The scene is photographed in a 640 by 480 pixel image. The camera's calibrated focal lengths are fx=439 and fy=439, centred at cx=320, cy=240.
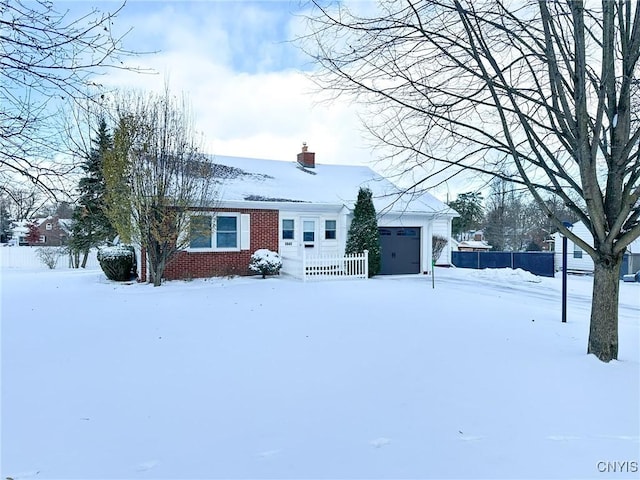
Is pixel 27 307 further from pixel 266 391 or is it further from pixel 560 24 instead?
pixel 560 24

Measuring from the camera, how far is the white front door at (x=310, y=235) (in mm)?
16922

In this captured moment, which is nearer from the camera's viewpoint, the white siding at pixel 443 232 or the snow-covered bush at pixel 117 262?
the snow-covered bush at pixel 117 262

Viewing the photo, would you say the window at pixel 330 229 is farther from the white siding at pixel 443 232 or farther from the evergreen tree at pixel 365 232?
the white siding at pixel 443 232

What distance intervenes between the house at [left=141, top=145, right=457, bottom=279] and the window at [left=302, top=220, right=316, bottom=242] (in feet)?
0.13

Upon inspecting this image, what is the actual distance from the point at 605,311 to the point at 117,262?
46.6ft

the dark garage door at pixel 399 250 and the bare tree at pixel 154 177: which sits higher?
the bare tree at pixel 154 177

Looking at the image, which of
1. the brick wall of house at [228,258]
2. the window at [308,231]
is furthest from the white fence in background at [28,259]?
the window at [308,231]

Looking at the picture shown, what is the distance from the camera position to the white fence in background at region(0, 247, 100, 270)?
27.2 meters

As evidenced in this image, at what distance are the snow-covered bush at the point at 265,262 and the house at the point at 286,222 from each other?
2.08 feet

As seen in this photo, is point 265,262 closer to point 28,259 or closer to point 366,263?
point 366,263

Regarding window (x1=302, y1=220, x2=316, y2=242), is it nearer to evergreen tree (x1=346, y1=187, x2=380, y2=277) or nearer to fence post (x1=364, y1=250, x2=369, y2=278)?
evergreen tree (x1=346, y1=187, x2=380, y2=277)

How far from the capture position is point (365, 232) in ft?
53.2

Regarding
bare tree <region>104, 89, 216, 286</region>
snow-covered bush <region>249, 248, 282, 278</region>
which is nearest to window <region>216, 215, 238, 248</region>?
snow-covered bush <region>249, 248, 282, 278</region>

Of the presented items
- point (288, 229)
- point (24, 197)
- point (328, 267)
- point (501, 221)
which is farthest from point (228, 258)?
point (501, 221)
